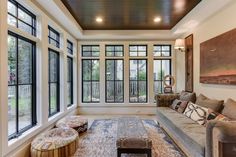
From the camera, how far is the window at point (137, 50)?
748 cm

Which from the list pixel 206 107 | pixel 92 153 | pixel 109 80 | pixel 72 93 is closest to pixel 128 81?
pixel 109 80

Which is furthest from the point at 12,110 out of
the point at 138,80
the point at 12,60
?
the point at 138,80

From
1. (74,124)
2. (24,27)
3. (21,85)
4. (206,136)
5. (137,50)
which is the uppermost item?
(137,50)

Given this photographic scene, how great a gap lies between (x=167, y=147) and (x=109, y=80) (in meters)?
4.05

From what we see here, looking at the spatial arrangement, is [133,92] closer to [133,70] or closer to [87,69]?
[133,70]

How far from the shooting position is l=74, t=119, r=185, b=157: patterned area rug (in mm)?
3572

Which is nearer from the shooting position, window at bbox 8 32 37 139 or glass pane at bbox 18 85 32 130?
window at bbox 8 32 37 139

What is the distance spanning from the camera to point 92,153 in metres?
3.59

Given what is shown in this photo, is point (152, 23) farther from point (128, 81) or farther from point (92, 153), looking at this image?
point (92, 153)

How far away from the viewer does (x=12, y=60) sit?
3301 millimetres

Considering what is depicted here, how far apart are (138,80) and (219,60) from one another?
3.64 meters

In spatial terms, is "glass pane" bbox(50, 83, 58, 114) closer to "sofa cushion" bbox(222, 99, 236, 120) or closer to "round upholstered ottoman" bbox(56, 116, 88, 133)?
"round upholstered ottoman" bbox(56, 116, 88, 133)

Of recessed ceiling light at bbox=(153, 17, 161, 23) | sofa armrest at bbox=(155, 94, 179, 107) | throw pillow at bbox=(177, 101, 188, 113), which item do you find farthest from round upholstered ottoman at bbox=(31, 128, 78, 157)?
recessed ceiling light at bbox=(153, 17, 161, 23)

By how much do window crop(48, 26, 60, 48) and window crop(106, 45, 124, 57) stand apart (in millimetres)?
2307
